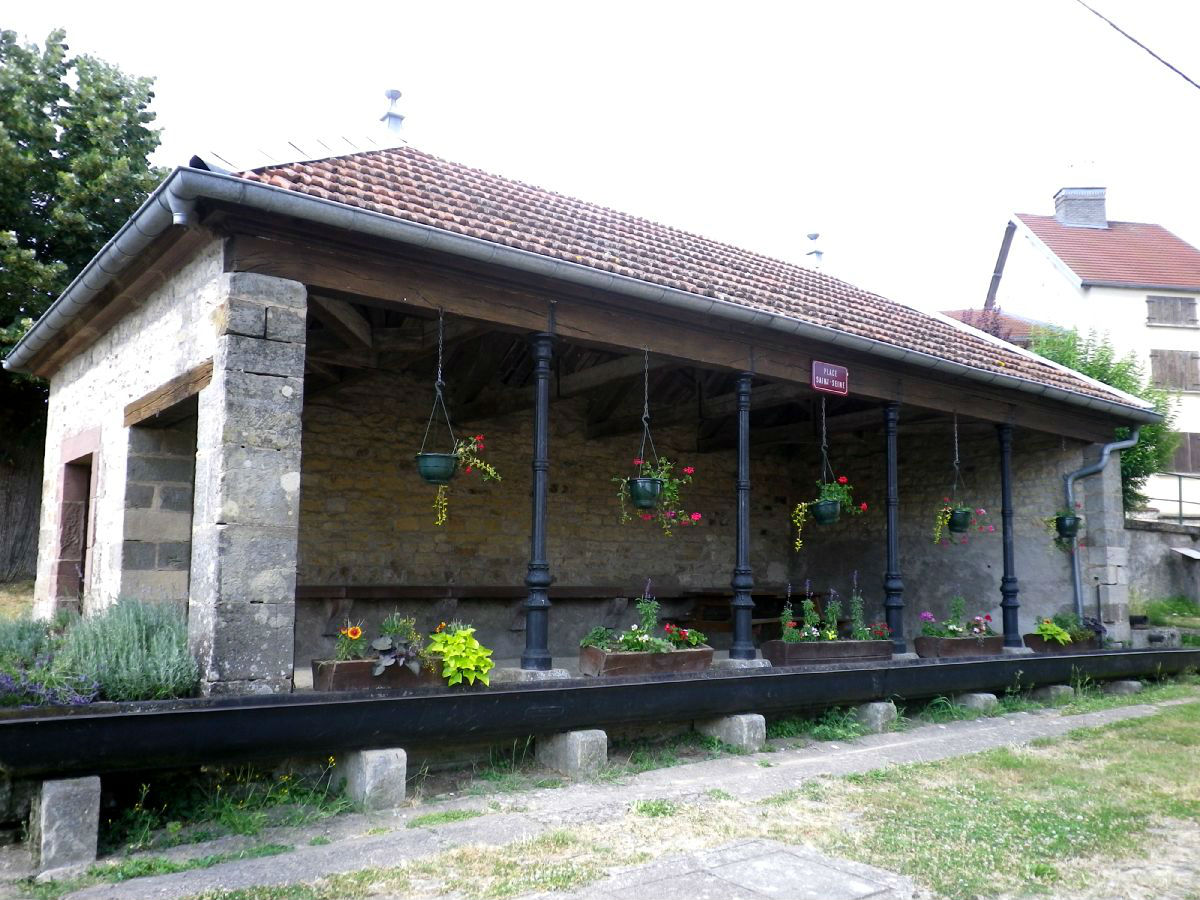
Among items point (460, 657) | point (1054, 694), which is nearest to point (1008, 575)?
point (1054, 694)

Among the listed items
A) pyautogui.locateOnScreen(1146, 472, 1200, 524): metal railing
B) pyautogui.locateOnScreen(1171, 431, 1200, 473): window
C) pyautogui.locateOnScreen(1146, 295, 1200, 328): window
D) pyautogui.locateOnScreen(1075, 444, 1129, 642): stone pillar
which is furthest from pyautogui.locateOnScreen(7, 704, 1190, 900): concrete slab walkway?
pyautogui.locateOnScreen(1146, 295, 1200, 328): window

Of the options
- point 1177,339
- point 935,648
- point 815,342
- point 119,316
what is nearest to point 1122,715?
point 935,648

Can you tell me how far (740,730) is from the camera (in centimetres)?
579

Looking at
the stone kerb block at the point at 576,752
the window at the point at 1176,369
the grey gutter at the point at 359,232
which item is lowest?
the stone kerb block at the point at 576,752

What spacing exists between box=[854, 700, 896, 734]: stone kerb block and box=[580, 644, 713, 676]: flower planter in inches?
55.2

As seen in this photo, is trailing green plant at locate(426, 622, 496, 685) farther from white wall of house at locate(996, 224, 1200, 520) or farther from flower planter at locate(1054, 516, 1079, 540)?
white wall of house at locate(996, 224, 1200, 520)

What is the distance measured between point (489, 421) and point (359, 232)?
426 cm

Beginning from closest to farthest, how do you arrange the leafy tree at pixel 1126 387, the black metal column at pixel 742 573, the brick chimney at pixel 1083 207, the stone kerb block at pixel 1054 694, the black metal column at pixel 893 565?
1. the black metal column at pixel 742 573
2. the black metal column at pixel 893 565
3. the stone kerb block at pixel 1054 694
4. the leafy tree at pixel 1126 387
5. the brick chimney at pixel 1083 207

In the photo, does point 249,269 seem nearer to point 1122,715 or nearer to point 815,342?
point 815,342

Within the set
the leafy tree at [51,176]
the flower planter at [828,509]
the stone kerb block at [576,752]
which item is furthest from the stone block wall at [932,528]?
the leafy tree at [51,176]

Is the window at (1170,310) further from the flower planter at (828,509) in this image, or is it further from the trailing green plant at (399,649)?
the trailing green plant at (399,649)

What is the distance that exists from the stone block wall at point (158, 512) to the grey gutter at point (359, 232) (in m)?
1.03

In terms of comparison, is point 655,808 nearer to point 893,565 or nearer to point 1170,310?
point 893,565

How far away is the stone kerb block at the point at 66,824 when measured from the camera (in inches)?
136
